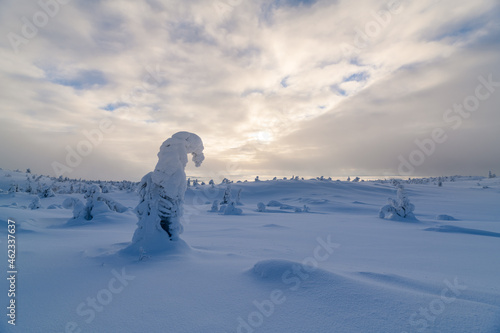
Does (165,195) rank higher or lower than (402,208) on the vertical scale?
higher

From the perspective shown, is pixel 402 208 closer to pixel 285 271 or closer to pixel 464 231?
pixel 464 231

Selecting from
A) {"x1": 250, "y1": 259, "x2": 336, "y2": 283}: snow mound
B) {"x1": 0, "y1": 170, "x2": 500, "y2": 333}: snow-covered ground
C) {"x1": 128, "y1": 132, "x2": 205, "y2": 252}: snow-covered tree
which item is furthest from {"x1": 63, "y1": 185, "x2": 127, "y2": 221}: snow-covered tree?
{"x1": 250, "y1": 259, "x2": 336, "y2": 283}: snow mound

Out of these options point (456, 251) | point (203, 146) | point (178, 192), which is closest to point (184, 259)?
point (178, 192)

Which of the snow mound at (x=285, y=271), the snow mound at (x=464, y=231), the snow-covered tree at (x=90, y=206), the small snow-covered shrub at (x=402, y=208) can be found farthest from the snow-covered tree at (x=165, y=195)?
the small snow-covered shrub at (x=402, y=208)

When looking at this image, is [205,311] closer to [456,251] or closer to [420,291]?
[420,291]

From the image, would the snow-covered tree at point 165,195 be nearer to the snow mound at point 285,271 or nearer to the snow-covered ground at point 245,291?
the snow-covered ground at point 245,291

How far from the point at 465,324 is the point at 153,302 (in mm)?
3953

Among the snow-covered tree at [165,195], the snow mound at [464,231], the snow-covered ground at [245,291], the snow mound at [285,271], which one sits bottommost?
the snow mound at [464,231]

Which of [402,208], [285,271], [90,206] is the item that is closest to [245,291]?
[285,271]

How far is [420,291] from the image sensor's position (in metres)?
3.66

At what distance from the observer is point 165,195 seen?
6.86 m

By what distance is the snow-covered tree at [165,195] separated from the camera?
6.59 meters

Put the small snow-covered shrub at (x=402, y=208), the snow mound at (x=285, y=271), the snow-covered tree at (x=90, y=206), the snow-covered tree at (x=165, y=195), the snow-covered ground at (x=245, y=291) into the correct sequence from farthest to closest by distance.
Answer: the small snow-covered shrub at (x=402, y=208)
the snow-covered tree at (x=90, y=206)
the snow-covered tree at (x=165, y=195)
the snow mound at (x=285, y=271)
the snow-covered ground at (x=245, y=291)

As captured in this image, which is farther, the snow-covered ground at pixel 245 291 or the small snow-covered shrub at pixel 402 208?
the small snow-covered shrub at pixel 402 208
